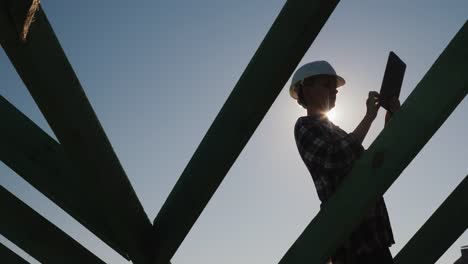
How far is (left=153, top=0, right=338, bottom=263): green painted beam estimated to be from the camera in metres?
1.79

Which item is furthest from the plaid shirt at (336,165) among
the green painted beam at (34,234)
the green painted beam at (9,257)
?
the green painted beam at (9,257)

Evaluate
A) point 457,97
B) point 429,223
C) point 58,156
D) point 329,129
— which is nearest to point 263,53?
point 457,97

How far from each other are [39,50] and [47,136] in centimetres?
84

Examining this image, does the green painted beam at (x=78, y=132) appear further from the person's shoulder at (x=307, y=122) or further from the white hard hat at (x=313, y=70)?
the white hard hat at (x=313, y=70)

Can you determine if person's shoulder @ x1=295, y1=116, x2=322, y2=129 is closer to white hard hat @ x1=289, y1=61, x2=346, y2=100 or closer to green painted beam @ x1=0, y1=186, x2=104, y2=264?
white hard hat @ x1=289, y1=61, x2=346, y2=100

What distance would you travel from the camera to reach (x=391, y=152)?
175 centimetres

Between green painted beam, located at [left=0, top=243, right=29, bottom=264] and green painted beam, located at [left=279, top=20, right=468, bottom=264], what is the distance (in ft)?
6.14

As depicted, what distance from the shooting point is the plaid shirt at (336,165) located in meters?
2.41

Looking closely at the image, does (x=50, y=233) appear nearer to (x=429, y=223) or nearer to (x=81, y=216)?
(x=81, y=216)

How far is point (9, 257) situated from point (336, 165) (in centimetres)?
213

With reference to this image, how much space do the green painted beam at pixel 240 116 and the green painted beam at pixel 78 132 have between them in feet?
0.55

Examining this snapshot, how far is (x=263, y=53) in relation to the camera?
188cm

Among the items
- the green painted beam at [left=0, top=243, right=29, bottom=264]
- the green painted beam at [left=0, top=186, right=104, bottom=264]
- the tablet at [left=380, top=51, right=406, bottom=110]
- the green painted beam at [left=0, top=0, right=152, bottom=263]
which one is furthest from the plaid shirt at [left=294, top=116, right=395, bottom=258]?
the green painted beam at [left=0, top=243, right=29, bottom=264]

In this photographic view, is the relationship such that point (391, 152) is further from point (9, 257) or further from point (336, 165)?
point (9, 257)
